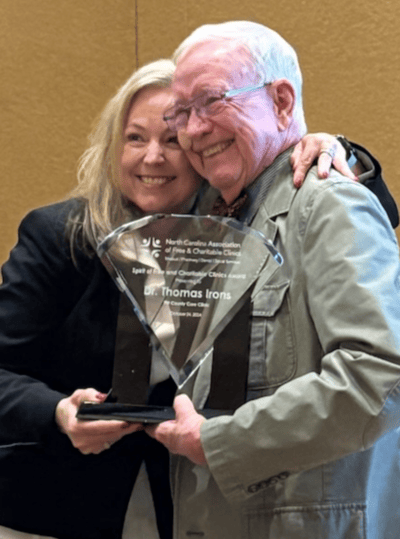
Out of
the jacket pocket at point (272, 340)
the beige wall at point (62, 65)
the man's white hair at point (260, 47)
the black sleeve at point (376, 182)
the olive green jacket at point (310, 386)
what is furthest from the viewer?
the beige wall at point (62, 65)

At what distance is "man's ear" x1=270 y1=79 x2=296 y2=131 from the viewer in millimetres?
1327

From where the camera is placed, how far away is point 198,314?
1242 millimetres

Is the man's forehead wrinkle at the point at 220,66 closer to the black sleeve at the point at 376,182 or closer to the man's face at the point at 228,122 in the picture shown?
the man's face at the point at 228,122

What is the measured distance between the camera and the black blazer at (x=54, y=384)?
54.8 inches

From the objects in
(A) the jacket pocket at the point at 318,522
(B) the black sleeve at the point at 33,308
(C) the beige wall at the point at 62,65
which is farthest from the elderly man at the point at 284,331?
(C) the beige wall at the point at 62,65

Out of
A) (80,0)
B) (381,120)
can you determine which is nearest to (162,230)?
(381,120)

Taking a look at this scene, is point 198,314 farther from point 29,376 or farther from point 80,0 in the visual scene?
point 80,0

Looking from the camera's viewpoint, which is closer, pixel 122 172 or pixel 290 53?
pixel 290 53

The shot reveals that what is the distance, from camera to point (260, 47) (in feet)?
4.32

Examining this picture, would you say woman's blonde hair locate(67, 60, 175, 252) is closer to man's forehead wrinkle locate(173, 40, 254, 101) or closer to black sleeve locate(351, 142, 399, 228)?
man's forehead wrinkle locate(173, 40, 254, 101)

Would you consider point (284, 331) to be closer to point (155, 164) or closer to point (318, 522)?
point (318, 522)

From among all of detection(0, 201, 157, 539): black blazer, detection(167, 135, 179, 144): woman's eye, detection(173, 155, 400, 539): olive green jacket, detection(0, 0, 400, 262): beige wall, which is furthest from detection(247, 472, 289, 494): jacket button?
detection(0, 0, 400, 262): beige wall

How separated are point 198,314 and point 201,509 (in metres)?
0.30

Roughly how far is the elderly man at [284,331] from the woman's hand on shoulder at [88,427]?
58 millimetres
